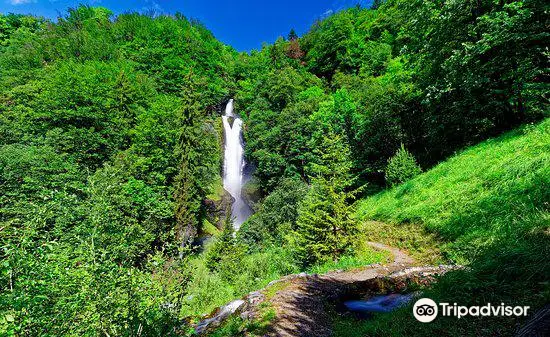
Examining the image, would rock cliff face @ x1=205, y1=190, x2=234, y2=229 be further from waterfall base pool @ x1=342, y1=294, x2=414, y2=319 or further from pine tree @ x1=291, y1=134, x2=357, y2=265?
waterfall base pool @ x1=342, y1=294, x2=414, y2=319

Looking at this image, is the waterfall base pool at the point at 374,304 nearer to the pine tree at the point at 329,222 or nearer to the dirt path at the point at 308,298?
the dirt path at the point at 308,298

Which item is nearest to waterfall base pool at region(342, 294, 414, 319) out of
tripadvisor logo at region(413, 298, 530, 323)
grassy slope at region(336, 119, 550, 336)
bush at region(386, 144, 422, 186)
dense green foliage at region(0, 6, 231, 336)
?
grassy slope at region(336, 119, 550, 336)

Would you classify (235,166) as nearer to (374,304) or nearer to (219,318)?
(219,318)

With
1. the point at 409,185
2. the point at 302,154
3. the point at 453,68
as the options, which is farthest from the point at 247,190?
the point at 453,68

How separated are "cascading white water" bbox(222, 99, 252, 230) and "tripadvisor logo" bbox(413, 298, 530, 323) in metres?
30.6

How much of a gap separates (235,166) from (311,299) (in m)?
33.7

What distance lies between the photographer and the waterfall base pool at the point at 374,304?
575 cm

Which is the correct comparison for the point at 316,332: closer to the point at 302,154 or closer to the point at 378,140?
the point at 378,140

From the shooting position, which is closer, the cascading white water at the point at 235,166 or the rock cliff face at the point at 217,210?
the rock cliff face at the point at 217,210

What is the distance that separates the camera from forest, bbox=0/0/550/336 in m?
4.46

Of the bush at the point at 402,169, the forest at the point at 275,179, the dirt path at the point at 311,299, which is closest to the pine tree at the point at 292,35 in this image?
the forest at the point at 275,179

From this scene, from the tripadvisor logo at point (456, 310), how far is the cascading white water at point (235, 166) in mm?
30571

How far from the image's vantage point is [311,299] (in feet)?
22.0

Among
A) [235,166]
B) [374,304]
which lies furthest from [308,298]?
[235,166]
